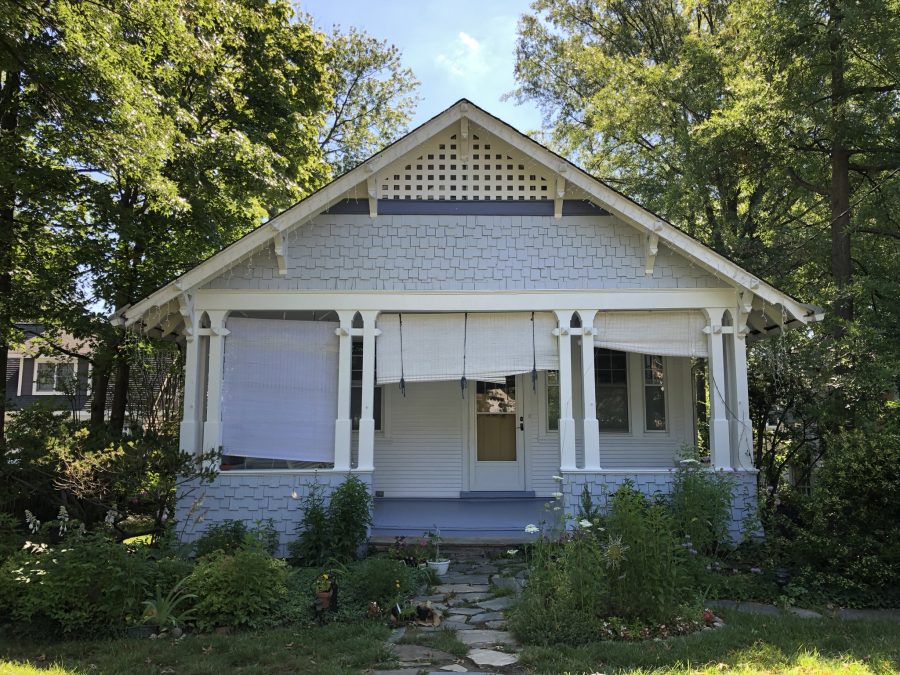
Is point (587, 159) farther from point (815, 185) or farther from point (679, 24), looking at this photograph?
point (815, 185)

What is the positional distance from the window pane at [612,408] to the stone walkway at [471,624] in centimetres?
419

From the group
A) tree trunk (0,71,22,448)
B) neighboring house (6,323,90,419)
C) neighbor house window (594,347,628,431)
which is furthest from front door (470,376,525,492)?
tree trunk (0,71,22,448)

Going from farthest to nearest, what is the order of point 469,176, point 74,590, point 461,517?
point 461,517 < point 469,176 < point 74,590

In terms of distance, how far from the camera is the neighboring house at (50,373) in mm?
11914

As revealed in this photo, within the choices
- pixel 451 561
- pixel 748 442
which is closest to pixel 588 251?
pixel 748 442

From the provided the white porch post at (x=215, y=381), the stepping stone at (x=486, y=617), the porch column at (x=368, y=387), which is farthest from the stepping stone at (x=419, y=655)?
the white porch post at (x=215, y=381)

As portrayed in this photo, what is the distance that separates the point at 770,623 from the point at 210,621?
208 inches

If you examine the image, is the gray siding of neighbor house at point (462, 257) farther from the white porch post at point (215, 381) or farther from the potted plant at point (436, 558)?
the potted plant at point (436, 558)

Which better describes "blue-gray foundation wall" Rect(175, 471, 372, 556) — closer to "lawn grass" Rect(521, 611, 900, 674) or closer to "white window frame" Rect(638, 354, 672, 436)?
"lawn grass" Rect(521, 611, 900, 674)

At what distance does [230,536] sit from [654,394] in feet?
25.6

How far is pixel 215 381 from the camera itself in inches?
356

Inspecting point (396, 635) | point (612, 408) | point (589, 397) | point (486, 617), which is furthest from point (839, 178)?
point (396, 635)

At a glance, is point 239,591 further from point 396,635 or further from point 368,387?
point 368,387

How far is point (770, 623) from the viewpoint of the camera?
588cm
